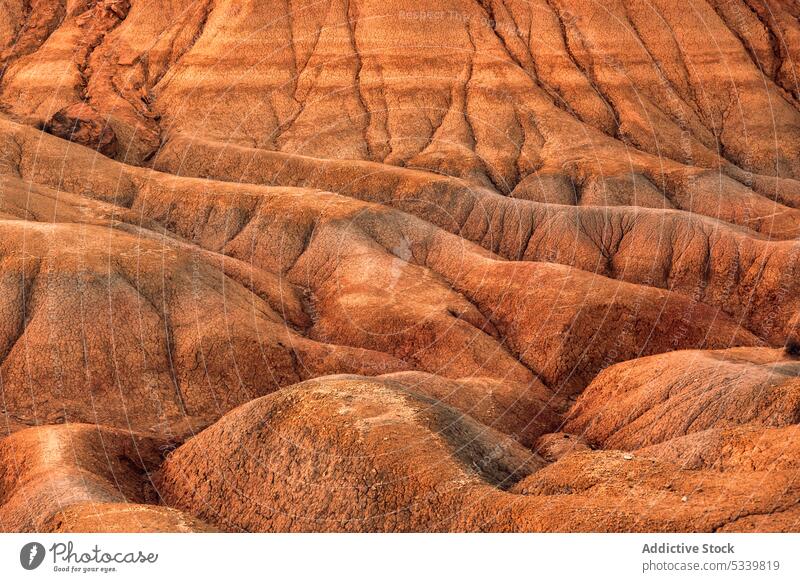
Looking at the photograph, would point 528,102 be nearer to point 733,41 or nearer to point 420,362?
point 733,41

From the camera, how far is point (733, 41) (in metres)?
123

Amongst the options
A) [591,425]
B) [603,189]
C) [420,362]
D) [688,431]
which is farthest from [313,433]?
[603,189]

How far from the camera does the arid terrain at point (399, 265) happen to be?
105 ft

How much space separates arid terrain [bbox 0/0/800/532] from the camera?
3195 centimetres

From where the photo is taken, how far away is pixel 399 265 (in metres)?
72.9
